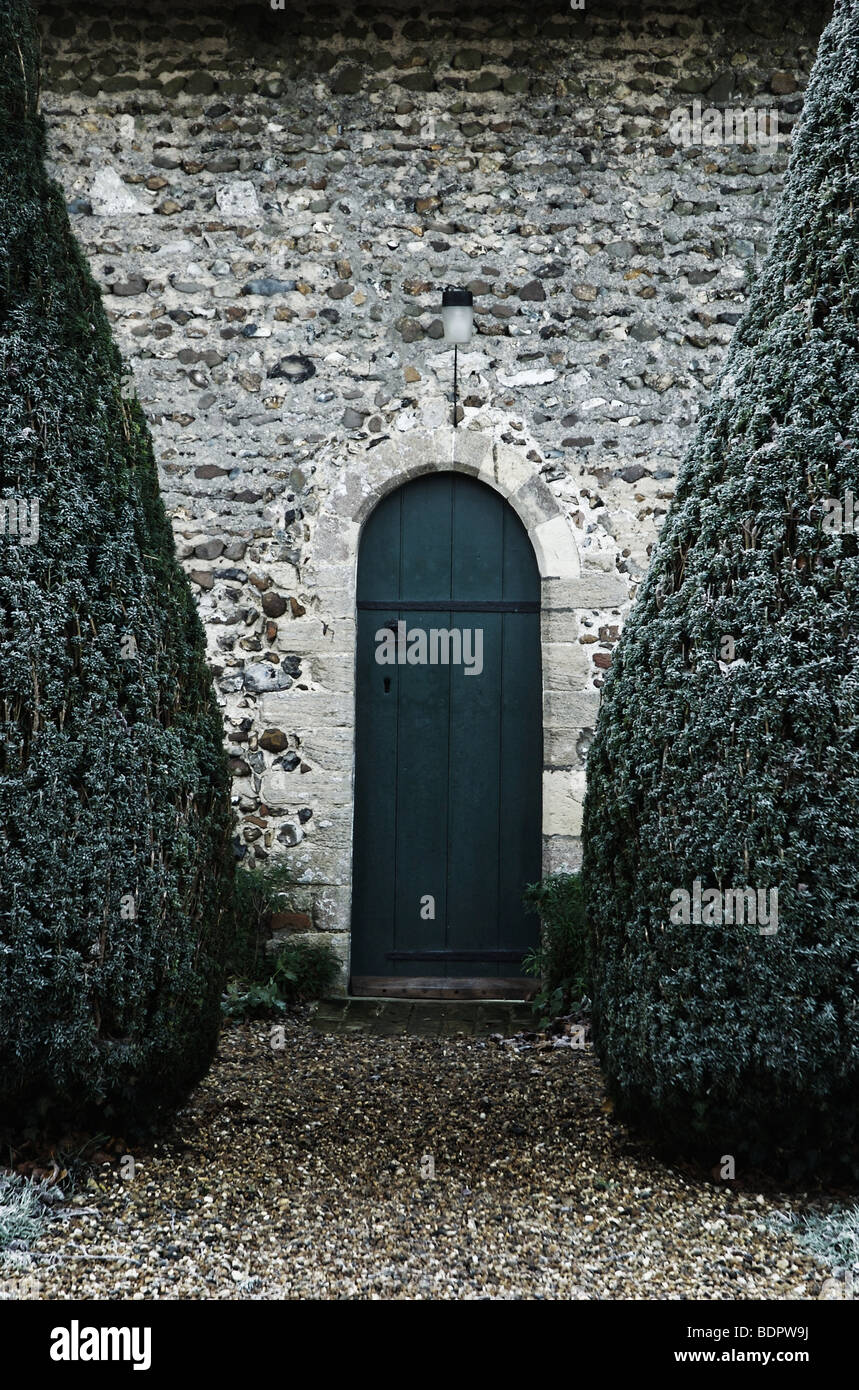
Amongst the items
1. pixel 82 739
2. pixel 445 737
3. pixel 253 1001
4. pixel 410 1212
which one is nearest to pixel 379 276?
pixel 445 737

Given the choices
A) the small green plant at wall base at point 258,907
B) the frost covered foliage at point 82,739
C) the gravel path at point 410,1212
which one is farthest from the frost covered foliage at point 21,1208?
the small green plant at wall base at point 258,907

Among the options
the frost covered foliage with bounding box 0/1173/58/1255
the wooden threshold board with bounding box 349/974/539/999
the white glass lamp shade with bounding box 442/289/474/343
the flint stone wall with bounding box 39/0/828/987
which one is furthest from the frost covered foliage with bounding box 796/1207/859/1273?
the white glass lamp shade with bounding box 442/289/474/343

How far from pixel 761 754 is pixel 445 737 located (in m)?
2.56

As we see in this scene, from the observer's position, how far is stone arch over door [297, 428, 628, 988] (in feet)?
15.6

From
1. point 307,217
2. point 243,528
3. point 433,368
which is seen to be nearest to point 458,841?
point 243,528

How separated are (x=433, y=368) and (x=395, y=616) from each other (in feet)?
3.98

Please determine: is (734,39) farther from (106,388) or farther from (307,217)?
(106,388)

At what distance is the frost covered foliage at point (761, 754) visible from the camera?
238 centimetres

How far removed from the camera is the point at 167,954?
2.57 m

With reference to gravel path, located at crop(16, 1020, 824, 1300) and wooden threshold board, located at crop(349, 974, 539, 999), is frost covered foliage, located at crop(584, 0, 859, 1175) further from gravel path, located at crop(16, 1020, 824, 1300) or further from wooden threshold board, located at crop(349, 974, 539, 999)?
wooden threshold board, located at crop(349, 974, 539, 999)

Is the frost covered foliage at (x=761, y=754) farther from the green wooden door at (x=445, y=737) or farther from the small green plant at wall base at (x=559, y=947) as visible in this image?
the green wooden door at (x=445, y=737)

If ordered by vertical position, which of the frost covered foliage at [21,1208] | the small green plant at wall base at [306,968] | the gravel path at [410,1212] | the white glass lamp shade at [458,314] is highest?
the white glass lamp shade at [458,314]

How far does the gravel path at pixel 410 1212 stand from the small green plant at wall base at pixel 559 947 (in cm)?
101

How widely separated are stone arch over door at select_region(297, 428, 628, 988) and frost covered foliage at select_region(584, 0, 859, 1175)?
2040 millimetres
